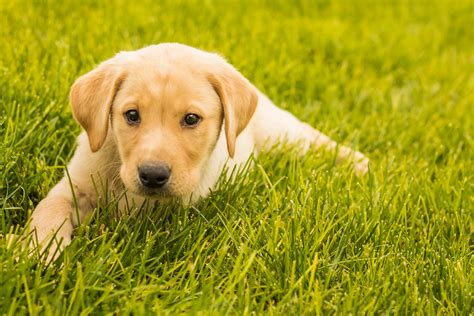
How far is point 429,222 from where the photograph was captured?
3.98 metres

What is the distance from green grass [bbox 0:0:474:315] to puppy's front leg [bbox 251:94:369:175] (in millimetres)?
139

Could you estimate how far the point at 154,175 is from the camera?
325 centimetres

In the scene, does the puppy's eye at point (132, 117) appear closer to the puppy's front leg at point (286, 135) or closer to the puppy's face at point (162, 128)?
the puppy's face at point (162, 128)

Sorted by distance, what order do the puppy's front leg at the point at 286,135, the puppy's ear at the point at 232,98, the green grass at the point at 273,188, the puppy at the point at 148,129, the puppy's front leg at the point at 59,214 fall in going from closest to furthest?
the green grass at the point at 273,188, the puppy's front leg at the point at 59,214, the puppy at the point at 148,129, the puppy's ear at the point at 232,98, the puppy's front leg at the point at 286,135

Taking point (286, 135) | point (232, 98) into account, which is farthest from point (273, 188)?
point (286, 135)

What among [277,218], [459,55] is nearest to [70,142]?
[277,218]

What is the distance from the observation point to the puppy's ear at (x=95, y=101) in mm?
3521

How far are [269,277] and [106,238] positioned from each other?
2.48 ft

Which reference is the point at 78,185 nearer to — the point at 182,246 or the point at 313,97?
the point at 182,246

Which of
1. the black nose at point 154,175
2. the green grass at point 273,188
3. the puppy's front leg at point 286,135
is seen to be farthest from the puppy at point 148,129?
the puppy's front leg at point 286,135

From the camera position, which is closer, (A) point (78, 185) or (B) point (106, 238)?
(B) point (106, 238)

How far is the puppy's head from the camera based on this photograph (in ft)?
11.0

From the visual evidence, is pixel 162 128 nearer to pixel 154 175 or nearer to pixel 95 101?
pixel 154 175

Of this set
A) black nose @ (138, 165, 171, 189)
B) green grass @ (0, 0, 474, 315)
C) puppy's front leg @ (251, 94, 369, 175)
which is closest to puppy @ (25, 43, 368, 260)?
black nose @ (138, 165, 171, 189)
